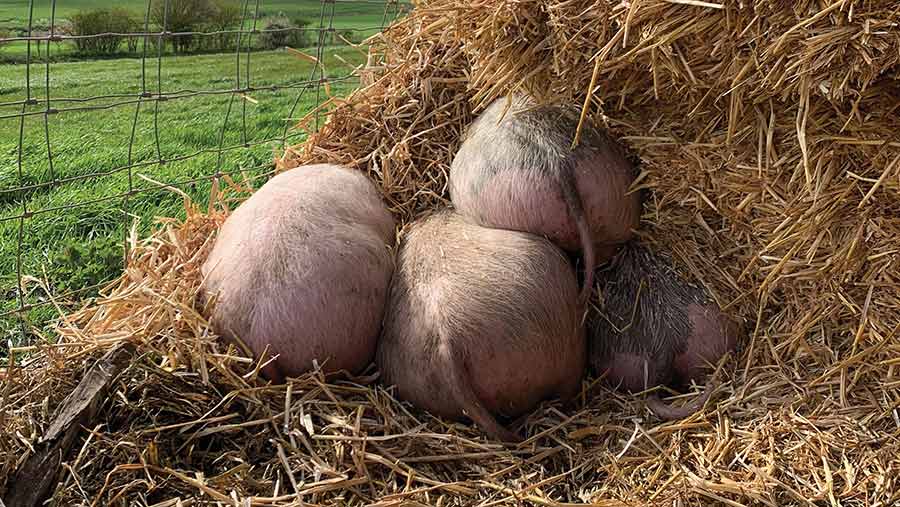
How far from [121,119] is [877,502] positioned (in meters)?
5.67

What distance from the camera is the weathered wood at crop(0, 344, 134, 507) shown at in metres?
2.05

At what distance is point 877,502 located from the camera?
199cm

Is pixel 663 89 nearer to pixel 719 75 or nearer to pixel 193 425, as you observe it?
pixel 719 75

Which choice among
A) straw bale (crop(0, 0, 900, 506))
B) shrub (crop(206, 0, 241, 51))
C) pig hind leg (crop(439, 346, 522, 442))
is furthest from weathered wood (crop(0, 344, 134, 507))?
shrub (crop(206, 0, 241, 51))

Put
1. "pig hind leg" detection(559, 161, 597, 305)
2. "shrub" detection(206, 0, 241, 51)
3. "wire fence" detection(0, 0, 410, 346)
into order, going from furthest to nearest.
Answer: "shrub" detection(206, 0, 241, 51)
"wire fence" detection(0, 0, 410, 346)
"pig hind leg" detection(559, 161, 597, 305)

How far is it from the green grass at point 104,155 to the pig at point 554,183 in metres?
1.26

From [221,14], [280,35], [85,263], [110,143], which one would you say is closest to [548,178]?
[85,263]

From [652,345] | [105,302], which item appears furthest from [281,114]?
[652,345]

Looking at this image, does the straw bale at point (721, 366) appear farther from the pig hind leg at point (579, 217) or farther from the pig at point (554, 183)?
the pig hind leg at point (579, 217)

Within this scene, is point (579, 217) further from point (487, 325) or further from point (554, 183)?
point (487, 325)

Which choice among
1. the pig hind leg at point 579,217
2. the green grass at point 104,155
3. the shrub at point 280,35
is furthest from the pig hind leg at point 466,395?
the shrub at point 280,35

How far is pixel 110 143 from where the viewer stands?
5598mm

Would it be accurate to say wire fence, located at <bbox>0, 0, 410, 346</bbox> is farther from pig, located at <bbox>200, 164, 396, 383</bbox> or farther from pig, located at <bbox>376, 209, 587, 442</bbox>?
pig, located at <bbox>376, 209, 587, 442</bbox>

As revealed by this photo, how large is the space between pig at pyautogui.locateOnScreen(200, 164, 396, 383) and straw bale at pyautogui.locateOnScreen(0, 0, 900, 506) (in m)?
0.07
